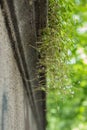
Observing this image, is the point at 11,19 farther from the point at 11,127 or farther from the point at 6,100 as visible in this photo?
the point at 11,127

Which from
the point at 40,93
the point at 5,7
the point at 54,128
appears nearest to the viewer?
the point at 5,7

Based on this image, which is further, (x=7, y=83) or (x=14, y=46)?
(x=14, y=46)

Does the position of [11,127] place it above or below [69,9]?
below

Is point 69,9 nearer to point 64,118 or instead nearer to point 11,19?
point 11,19

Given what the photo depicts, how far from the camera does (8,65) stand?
6.37 ft

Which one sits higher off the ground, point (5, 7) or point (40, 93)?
point (5, 7)

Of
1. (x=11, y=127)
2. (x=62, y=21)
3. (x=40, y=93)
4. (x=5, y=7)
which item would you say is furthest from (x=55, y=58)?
(x=40, y=93)

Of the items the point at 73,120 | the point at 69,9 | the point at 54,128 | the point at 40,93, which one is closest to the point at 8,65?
the point at 69,9

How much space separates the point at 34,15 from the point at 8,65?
524 mm

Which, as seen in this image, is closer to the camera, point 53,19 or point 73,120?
point 53,19

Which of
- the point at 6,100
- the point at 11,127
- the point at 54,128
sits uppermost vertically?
the point at 6,100

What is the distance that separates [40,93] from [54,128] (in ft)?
33.3

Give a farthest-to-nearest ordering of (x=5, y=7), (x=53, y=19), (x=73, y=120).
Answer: (x=73, y=120), (x=53, y=19), (x=5, y=7)

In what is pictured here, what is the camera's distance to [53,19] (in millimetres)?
2352
